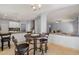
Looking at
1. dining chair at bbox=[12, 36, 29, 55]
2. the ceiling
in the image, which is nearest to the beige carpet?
dining chair at bbox=[12, 36, 29, 55]

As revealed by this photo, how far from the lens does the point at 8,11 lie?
218 centimetres

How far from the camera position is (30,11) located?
2.25 metres

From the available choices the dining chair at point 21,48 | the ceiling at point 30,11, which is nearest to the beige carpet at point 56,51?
the dining chair at point 21,48

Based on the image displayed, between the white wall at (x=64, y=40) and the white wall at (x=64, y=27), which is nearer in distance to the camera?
the white wall at (x=64, y=27)

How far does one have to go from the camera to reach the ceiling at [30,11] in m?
2.14

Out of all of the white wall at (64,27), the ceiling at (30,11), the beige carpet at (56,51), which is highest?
the ceiling at (30,11)

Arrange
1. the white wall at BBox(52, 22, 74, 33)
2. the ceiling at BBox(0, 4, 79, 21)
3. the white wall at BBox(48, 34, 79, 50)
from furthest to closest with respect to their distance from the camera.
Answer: the white wall at BBox(48, 34, 79, 50) < the white wall at BBox(52, 22, 74, 33) < the ceiling at BBox(0, 4, 79, 21)

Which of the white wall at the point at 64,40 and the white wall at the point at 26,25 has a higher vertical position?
the white wall at the point at 26,25

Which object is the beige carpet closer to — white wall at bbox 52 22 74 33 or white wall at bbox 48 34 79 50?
white wall at bbox 48 34 79 50

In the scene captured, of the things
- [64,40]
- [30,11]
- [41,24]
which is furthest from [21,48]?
[64,40]

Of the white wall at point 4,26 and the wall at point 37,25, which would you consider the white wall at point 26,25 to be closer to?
the wall at point 37,25

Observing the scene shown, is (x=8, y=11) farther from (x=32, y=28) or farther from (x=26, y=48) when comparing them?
(x=26, y=48)

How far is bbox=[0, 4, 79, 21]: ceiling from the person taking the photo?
214cm

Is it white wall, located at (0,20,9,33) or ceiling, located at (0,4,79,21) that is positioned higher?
ceiling, located at (0,4,79,21)
